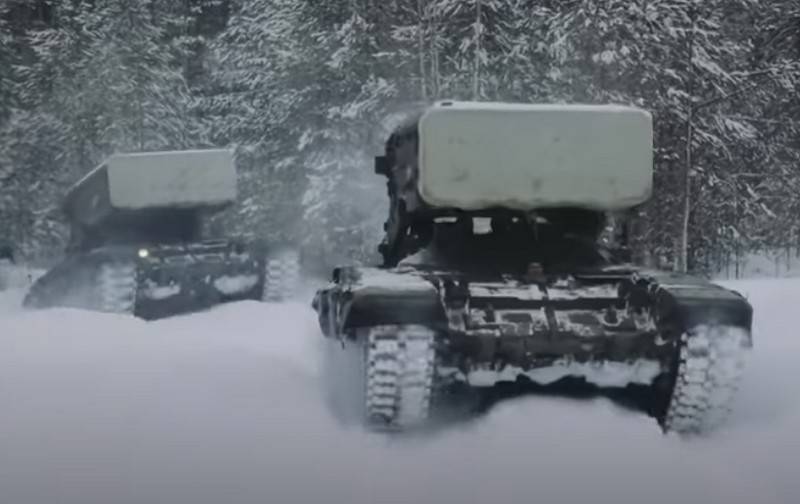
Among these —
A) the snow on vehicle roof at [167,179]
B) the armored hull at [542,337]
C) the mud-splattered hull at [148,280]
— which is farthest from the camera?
the snow on vehicle roof at [167,179]

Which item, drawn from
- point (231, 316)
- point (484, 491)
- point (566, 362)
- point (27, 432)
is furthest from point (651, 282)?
point (231, 316)

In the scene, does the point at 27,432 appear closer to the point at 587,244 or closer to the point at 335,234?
the point at 587,244

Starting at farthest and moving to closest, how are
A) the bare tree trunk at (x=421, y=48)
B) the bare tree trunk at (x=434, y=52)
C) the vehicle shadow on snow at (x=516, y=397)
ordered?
the bare tree trunk at (x=421, y=48)
the bare tree trunk at (x=434, y=52)
the vehicle shadow on snow at (x=516, y=397)

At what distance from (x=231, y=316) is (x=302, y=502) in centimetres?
819

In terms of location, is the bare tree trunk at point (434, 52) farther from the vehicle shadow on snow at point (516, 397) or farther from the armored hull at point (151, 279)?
the vehicle shadow on snow at point (516, 397)

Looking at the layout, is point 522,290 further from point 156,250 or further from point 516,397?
point 156,250

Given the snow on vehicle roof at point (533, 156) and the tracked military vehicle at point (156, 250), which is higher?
the snow on vehicle roof at point (533, 156)

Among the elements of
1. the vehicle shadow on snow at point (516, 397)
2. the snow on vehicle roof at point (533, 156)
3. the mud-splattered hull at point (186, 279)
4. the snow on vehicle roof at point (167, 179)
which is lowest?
the mud-splattered hull at point (186, 279)

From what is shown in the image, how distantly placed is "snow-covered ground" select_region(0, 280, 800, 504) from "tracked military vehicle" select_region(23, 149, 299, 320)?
14.4 feet

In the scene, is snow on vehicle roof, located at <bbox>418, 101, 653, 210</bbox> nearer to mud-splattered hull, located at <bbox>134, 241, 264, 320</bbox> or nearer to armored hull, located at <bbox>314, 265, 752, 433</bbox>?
armored hull, located at <bbox>314, 265, 752, 433</bbox>

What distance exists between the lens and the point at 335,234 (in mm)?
22406

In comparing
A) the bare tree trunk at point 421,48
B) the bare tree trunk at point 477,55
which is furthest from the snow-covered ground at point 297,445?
the bare tree trunk at point 421,48

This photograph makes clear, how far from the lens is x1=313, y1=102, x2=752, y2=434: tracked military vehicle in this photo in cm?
618

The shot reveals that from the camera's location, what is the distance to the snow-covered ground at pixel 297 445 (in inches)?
192
